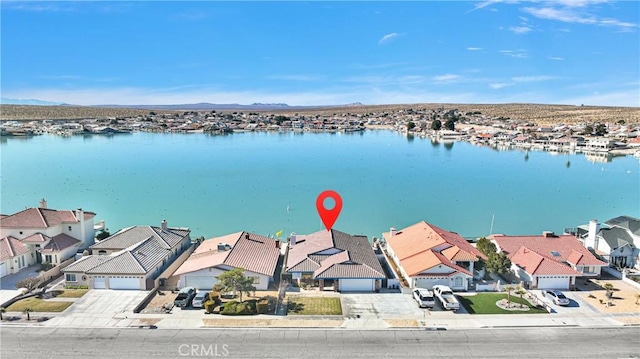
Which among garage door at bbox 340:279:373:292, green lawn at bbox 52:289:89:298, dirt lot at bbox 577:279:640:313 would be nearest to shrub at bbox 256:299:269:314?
garage door at bbox 340:279:373:292

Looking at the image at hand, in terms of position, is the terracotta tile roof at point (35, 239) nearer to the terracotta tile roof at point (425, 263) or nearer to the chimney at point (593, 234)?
the terracotta tile roof at point (425, 263)

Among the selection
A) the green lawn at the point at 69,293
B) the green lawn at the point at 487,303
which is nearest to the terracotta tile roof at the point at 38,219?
the green lawn at the point at 69,293

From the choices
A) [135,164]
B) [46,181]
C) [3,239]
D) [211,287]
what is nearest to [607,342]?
[211,287]

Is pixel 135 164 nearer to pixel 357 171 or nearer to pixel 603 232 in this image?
pixel 357 171

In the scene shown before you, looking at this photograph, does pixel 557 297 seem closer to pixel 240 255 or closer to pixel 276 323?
pixel 276 323

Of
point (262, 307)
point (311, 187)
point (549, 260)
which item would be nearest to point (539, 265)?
point (549, 260)
